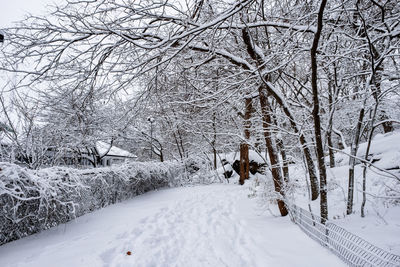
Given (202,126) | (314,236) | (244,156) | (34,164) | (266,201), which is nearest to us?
(314,236)

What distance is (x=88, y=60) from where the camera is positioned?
3.34 m

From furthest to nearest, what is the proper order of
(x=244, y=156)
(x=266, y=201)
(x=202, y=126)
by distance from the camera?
1. (x=202, y=126)
2. (x=244, y=156)
3. (x=266, y=201)

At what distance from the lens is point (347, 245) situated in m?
2.28

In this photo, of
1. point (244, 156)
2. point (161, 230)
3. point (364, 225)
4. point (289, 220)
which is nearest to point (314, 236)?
point (289, 220)

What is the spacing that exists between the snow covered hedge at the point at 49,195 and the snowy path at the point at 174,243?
25cm

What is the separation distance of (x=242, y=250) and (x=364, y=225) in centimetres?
229

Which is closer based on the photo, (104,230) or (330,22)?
(330,22)

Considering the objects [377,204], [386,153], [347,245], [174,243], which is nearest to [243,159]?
[386,153]

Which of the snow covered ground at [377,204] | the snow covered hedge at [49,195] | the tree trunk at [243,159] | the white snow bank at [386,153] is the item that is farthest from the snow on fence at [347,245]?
the tree trunk at [243,159]

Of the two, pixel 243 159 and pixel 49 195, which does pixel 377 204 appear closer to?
pixel 49 195

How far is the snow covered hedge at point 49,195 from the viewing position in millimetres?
3314

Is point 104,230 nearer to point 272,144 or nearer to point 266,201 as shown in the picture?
point 266,201

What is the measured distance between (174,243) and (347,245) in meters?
2.33

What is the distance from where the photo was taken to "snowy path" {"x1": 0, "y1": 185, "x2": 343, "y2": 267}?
2.66 metres
